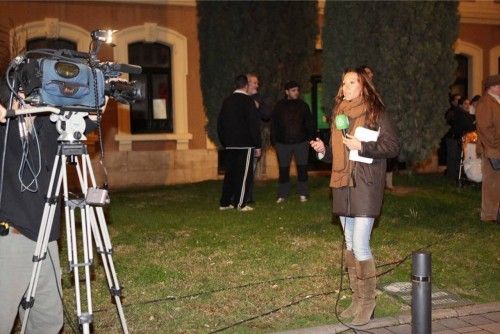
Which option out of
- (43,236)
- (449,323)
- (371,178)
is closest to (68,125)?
(43,236)

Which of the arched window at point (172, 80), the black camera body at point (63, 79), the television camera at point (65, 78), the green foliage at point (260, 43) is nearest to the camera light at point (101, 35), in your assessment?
the television camera at point (65, 78)

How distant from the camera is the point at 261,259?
6984 millimetres

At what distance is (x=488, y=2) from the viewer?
18.3 metres

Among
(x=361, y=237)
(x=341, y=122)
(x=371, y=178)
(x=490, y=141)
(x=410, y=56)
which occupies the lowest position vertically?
(x=361, y=237)

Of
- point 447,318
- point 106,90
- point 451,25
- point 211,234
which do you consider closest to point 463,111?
point 451,25

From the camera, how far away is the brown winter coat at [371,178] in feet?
15.9

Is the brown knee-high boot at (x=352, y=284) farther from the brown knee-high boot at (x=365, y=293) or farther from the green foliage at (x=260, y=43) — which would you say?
the green foliage at (x=260, y=43)

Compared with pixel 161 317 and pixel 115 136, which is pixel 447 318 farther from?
pixel 115 136

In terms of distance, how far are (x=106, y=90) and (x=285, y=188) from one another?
7074 millimetres

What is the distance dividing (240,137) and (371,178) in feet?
16.4

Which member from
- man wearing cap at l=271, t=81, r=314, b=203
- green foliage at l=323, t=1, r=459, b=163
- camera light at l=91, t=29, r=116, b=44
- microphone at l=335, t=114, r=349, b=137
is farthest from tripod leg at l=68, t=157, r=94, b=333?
green foliage at l=323, t=1, r=459, b=163

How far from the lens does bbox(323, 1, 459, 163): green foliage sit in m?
11.1

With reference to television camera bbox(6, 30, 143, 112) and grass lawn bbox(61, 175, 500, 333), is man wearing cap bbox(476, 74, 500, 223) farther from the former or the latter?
television camera bbox(6, 30, 143, 112)

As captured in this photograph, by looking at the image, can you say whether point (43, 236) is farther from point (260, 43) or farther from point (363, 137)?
point (260, 43)
